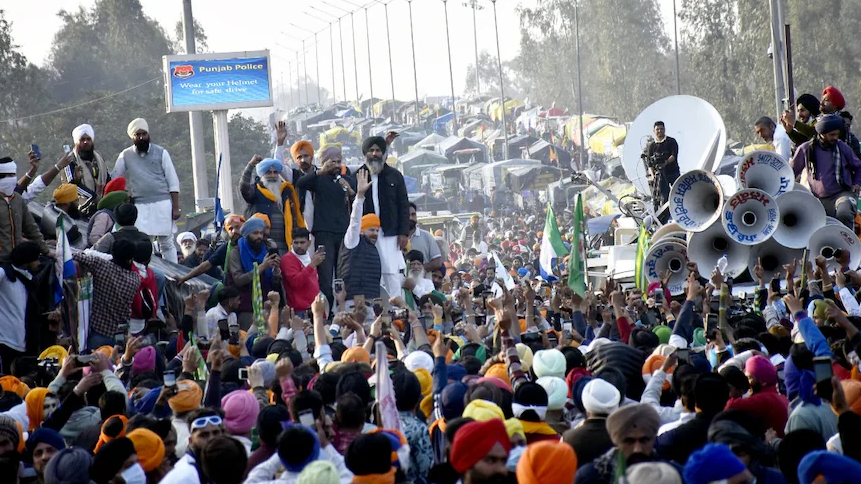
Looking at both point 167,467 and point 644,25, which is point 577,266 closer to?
point 167,467

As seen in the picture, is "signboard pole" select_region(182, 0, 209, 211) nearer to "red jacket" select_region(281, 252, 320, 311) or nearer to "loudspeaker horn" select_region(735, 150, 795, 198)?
"loudspeaker horn" select_region(735, 150, 795, 198)

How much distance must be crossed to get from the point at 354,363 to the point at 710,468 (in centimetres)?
327

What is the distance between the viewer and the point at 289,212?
42.4 feet

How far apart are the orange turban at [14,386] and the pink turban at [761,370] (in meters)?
4.26

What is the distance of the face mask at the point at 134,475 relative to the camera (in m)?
5.75

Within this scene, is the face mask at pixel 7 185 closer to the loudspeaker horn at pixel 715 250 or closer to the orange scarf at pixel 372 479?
the orange scarf at pixel 372 479

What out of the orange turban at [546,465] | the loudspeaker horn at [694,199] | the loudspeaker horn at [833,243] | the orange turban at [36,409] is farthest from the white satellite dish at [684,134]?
the orange turban at [546,465]

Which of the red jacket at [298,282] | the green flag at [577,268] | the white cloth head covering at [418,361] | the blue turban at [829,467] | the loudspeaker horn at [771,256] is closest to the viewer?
the blue turban at [829,467]

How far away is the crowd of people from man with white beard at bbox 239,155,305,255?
22 mm

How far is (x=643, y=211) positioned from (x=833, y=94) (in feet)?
12.3

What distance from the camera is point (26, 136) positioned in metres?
44.1

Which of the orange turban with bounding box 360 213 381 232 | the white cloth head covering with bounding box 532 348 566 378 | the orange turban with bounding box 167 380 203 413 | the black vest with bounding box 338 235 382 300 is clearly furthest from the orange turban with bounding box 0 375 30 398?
the orange turban with bounding box 360 213 381 232

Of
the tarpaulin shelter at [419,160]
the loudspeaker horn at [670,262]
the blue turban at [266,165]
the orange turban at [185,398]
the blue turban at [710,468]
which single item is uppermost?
the tarpaulin shelter at [419,160]

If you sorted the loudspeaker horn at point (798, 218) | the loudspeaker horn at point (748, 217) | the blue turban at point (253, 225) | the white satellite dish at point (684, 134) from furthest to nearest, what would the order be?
the white satellite dish at point (684, 134) → the loudspeaker horn at point (748, 217) → the loudspeaker horn at point (798, 218) → the blue turban at point (253, 225)
